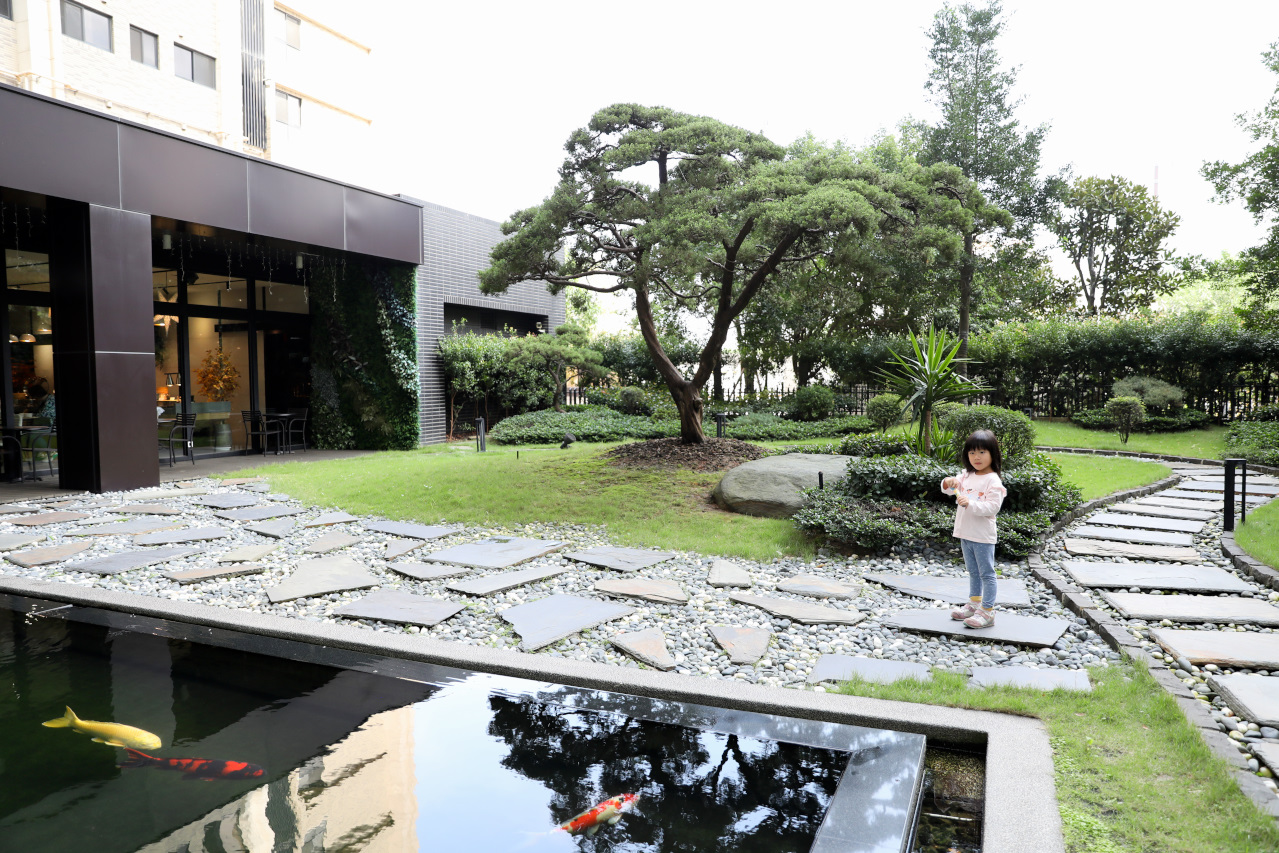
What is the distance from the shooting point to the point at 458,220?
1445cm

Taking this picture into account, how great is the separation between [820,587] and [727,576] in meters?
0.59

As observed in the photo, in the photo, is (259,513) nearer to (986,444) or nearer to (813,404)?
(986,444)

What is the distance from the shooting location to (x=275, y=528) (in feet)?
19.5

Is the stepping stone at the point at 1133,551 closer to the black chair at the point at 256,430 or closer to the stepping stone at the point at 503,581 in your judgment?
the stepping stone at the point at 503,581

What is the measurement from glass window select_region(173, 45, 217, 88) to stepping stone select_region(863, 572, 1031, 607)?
70.8 feet

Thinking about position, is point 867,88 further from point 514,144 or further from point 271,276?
point 271,276

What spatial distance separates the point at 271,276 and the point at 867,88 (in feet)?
56.2

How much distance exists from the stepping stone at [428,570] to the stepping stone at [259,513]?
7.80 feet

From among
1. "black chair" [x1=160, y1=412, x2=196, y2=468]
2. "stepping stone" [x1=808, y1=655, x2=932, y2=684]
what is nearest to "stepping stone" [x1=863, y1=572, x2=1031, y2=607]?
"stepping stone" [x1=808, y1=655, x2=932, y2=684]

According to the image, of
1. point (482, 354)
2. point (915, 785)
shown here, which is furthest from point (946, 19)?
point (915, 785)

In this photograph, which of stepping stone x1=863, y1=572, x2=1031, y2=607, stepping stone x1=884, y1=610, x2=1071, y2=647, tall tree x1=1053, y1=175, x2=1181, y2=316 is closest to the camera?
stepping stone x1=884, y1=610, x2=1071, y2=647

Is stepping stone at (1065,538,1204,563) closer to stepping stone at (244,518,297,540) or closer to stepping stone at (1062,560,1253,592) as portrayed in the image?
stepping stone at (1062,560,1253,592)

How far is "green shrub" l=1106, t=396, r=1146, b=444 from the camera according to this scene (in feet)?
38.0

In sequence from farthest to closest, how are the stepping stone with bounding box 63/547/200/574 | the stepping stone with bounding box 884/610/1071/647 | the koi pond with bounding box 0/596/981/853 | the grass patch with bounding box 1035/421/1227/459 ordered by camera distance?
1. the grass patch with bounding box 1035/421/1227/459
2. the stepping stone with bounding box 63/547/200/574
3. the stepping stone with bounding box 884/610/1071/647
4. the koi pond with bounding box 0/596/981/853
